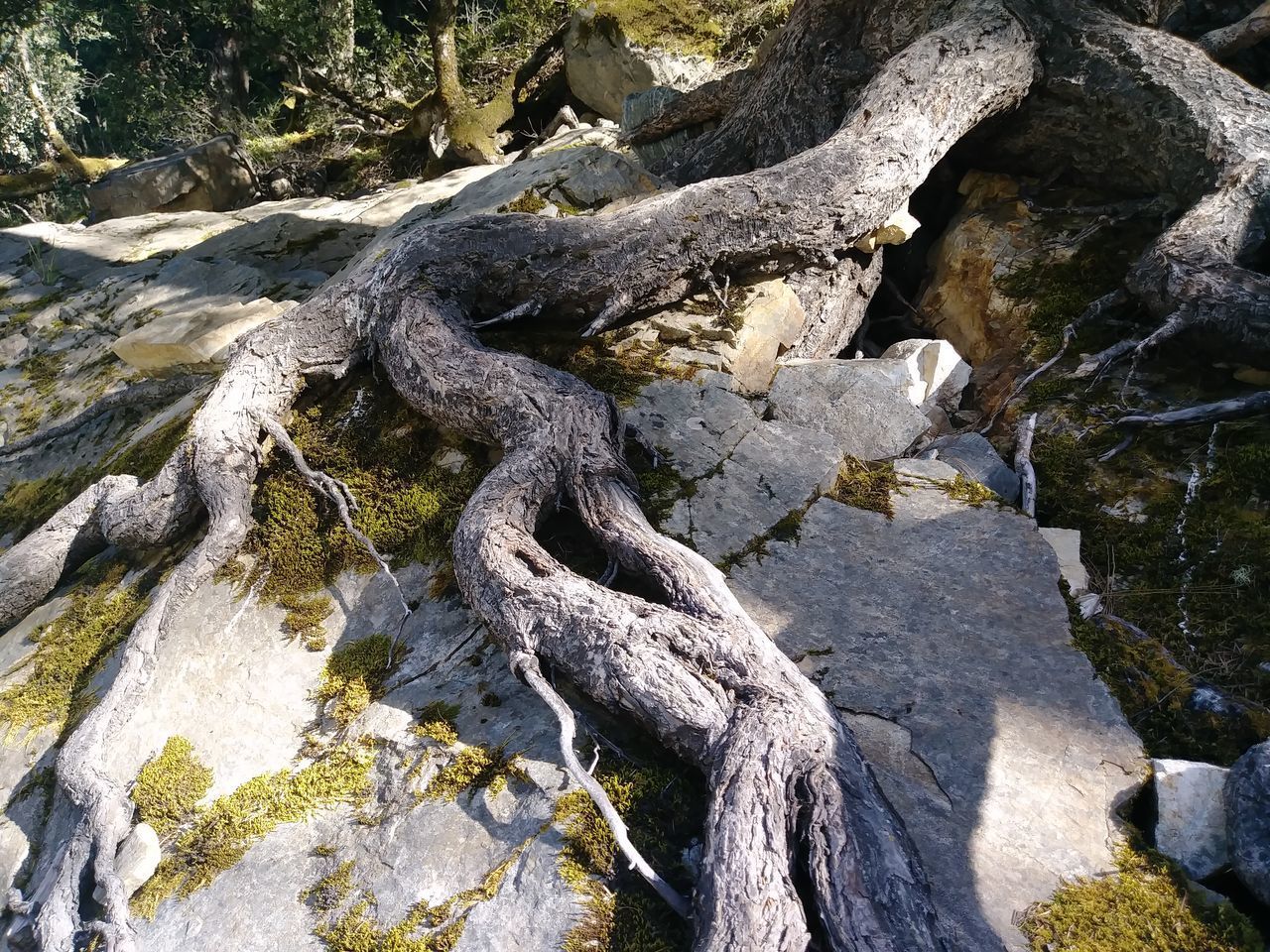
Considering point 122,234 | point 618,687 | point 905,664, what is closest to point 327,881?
point 618,687

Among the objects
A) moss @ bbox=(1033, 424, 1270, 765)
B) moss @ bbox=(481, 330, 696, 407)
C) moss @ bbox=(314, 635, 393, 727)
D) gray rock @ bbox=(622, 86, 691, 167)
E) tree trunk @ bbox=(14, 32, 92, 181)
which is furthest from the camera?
tree trunk @ bbox=(14, 32, 92, 181)

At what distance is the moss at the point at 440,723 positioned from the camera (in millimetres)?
2752

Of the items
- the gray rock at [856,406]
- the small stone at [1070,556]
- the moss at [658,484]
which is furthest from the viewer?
the gray rock at [856,406]

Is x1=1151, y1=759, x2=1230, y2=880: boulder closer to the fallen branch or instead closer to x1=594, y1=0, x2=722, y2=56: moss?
the fallen branch

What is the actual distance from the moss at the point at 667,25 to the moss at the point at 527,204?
4733mm

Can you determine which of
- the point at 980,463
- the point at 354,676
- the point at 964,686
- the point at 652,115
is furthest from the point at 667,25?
the point at 964,686

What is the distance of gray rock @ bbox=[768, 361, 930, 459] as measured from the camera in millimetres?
4023

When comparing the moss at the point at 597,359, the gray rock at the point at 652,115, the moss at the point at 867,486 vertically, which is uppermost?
the gray rock at the point at 652,115

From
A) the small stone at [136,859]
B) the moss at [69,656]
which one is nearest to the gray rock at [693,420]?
the small stone at [136,859]

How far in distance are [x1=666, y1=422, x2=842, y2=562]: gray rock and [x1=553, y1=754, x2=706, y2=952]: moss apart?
113 centimetres

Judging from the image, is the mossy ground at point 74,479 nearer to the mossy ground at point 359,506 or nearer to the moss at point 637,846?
the mossy ground at point 359,506

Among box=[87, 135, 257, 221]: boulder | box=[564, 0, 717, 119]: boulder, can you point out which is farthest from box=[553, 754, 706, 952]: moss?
box=[87, 135, 257, 221]: boulder

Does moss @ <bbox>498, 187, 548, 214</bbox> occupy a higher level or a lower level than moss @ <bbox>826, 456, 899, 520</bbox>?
higher

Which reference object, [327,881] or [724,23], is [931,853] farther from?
[724,23]
